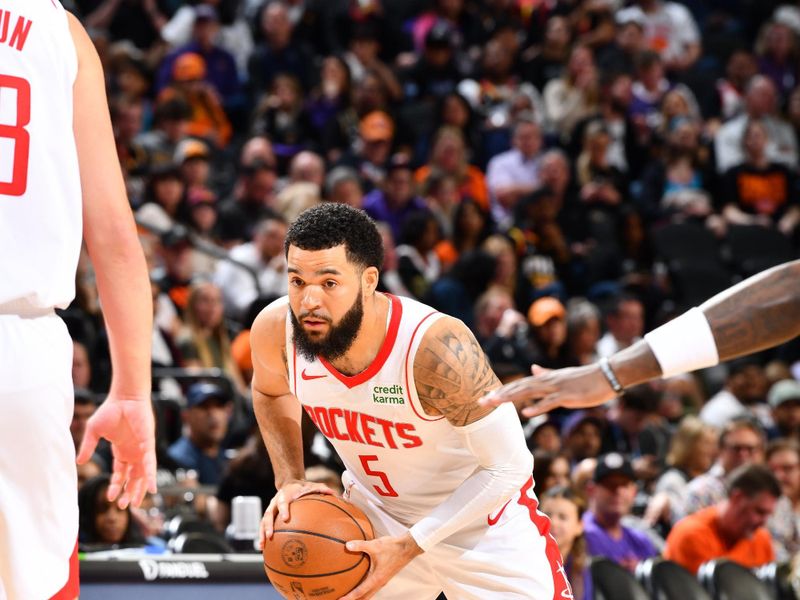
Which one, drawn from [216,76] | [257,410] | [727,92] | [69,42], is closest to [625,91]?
[727,92]

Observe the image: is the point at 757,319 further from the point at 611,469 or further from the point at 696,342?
the point at 611,469

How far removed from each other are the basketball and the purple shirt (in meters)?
3.49

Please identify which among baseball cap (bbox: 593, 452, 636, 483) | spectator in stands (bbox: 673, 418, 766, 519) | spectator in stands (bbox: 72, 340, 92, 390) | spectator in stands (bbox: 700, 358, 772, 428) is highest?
spectator in stands (bbox: 72, 340, 92, 390)

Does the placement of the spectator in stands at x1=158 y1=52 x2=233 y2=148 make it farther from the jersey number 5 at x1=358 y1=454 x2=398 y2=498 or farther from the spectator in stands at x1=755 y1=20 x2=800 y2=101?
the jersey number 5 at x1=358 y1=454 x2=398 y2=498

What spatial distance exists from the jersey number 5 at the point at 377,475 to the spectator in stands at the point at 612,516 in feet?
10.4

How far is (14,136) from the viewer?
257 centimetres

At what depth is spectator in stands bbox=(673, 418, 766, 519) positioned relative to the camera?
27.1 ft

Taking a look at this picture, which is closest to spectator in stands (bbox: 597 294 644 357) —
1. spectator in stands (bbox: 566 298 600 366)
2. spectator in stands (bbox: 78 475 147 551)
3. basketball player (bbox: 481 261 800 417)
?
spectator in stands (bbox: 566 298 600 366)

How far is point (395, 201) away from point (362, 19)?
11.0 ft

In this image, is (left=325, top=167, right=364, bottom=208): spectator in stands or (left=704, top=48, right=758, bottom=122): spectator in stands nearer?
(left=325, top=167, right=364, bottom=208): spectator in stands

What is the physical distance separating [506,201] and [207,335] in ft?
14.5

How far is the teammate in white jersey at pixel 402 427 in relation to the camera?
4129mm

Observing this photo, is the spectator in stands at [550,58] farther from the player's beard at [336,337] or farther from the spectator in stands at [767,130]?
the player's beard at [336,337]

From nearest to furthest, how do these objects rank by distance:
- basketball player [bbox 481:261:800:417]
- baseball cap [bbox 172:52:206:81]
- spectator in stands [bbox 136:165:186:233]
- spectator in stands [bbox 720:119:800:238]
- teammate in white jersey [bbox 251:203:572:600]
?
basketball player [bbox 481:261:800:417] < teammate in white jersey [bbox 251:203:572:600] < spectator in stands [bbox 136:165:186:233] < baseball cap [bbox 172:52:206:81] < spectator in stands [bbox 720:119:800:238]
